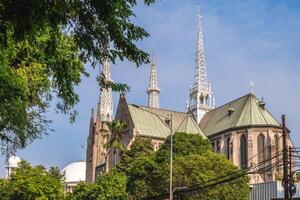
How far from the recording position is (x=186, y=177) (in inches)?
1906

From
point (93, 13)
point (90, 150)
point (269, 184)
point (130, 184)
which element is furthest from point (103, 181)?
point (90, 150)

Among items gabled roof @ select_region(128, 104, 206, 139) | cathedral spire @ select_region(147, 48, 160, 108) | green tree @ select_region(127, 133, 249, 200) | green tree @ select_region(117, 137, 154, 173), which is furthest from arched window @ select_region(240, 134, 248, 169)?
cathedral spire @ select_region(147, 48, 160, 108)

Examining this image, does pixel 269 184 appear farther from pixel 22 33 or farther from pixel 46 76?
pixel 22 33

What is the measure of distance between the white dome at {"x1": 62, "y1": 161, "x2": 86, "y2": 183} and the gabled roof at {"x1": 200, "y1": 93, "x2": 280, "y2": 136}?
7060cm

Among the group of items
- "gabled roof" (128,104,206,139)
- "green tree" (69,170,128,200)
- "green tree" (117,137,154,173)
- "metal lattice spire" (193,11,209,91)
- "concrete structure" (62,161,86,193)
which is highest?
"metal lattice spire" (193,11,209,91)

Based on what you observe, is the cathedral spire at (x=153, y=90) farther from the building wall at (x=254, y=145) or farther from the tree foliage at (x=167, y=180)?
the tree foliage at (x=167, y=180)

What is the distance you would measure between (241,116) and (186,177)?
3358 cm

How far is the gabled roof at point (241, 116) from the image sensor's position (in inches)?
3076

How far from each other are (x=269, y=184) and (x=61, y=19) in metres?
47.1

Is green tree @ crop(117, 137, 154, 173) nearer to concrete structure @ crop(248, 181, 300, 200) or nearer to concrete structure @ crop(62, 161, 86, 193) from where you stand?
concrete structure @ crop(248, 181, 300, 200)

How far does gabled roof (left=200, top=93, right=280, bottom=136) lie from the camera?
78.1 m

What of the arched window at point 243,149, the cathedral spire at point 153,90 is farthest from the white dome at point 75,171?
the arched window at point 243,149

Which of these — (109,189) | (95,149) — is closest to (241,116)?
(109,189)

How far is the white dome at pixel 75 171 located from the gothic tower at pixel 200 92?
56.4 m
